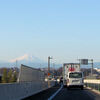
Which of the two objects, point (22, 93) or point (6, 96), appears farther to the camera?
point (22, 93)

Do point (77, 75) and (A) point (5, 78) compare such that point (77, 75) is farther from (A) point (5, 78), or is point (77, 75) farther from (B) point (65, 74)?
(A) point (5, 78)

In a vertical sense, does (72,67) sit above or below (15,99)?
above

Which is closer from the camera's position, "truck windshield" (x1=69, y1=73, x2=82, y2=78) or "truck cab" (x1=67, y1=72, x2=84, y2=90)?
"truck cab" (x1=67, y1=72, x2=84, y2=90)

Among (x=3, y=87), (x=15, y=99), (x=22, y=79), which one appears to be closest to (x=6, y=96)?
(x=3, y=87)

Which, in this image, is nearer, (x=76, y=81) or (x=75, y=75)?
(x=76, y=81)

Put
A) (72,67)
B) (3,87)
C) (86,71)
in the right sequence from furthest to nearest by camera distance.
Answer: (86,71) < (72,67) < (3,87)

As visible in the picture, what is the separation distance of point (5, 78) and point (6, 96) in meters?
79.3

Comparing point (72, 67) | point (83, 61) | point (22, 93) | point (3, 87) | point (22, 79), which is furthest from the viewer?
point (83, 61)

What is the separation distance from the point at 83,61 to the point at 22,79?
66.0m

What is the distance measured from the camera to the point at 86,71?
196875mm

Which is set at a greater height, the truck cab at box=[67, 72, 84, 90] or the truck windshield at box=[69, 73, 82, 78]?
the truck windshield at box=[69, 73, 82, 78]

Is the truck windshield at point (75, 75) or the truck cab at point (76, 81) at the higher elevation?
the truck windshield at point (75, 75)

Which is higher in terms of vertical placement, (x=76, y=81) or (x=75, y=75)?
(x=75, y=75)

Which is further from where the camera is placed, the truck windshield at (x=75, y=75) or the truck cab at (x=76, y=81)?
the truck windshield at (x=75, y=75)
